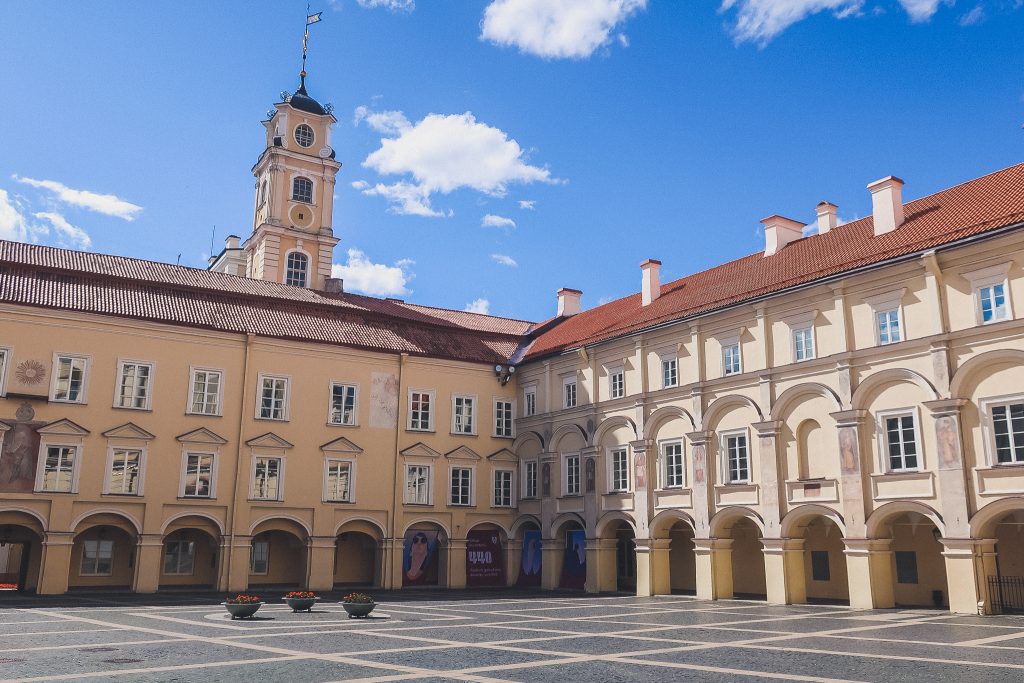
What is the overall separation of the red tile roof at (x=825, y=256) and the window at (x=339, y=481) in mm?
10309

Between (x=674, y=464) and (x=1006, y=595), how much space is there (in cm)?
1199

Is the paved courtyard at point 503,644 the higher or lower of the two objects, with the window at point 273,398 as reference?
lower

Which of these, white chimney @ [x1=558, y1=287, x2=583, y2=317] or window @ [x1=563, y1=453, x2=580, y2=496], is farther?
white chimney @ [x1=558, y1=287, x2=583, y2=317]

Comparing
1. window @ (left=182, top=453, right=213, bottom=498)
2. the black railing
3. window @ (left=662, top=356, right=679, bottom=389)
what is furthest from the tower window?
the black railing

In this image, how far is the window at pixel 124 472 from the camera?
32531 millimetres

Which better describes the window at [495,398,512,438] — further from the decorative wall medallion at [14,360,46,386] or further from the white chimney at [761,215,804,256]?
the decorative wall medallion at [14,360,46,386]

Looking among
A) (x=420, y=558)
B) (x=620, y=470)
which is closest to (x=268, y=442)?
(x=420, y=558)

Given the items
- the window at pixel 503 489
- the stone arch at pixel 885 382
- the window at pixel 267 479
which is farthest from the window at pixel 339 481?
the stone arch at pixel 885 382

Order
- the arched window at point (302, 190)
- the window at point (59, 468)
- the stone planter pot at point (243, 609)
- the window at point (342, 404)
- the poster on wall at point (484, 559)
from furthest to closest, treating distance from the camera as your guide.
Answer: the arched window at point (302, 190)
the poster on wall at point (484, 559)
the window at point (342, 404)
the window at point (59, 468)
the stone planter pot at point (243, 609)

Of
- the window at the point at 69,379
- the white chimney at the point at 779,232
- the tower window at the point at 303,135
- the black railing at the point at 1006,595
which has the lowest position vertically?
the black railing at the point at 1006,595

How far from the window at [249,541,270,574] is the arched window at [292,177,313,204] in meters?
22.6

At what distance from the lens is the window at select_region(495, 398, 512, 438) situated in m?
41.9

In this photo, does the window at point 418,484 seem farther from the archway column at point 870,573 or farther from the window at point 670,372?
the archway column at point 870,573

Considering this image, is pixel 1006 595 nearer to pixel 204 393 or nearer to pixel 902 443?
pixel 902 443
